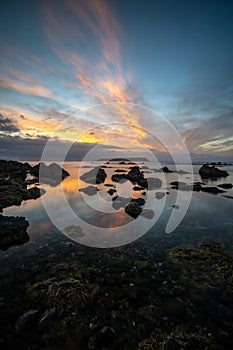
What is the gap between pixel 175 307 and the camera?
7000 mm

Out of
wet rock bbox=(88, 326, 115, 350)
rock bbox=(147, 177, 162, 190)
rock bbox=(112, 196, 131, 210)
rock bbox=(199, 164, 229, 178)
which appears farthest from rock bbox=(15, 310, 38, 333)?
rock bbox=(199, 164, 229, 178)

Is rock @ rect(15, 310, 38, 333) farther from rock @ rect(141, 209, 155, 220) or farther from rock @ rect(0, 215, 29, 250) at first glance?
rock @ rect(141, 209, 155, 220)

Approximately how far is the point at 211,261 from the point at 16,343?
9781mm

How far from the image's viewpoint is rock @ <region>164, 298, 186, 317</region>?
6.73 m

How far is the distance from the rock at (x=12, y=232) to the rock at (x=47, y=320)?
275 inches

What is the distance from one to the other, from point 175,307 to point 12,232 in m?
11.7

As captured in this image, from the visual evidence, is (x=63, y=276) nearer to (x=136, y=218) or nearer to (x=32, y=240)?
(x=32, y=240)

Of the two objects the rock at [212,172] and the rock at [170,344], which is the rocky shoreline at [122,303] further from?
the rock at [212,172]

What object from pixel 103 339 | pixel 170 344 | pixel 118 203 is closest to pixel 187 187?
pixel 118 203

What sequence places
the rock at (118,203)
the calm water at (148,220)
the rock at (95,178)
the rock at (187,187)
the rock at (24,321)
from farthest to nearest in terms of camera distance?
the rock at (95,178), the rock at (187,187), the rock at (118,203), the calm water at (148,220), the rock at (24,321)

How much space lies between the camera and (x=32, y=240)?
12.8 metres

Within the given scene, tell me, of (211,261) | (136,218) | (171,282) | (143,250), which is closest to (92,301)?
(171,282)

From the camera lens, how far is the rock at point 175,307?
6.73 meters

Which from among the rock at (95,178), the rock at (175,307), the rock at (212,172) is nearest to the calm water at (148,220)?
the rock at (175,307)
